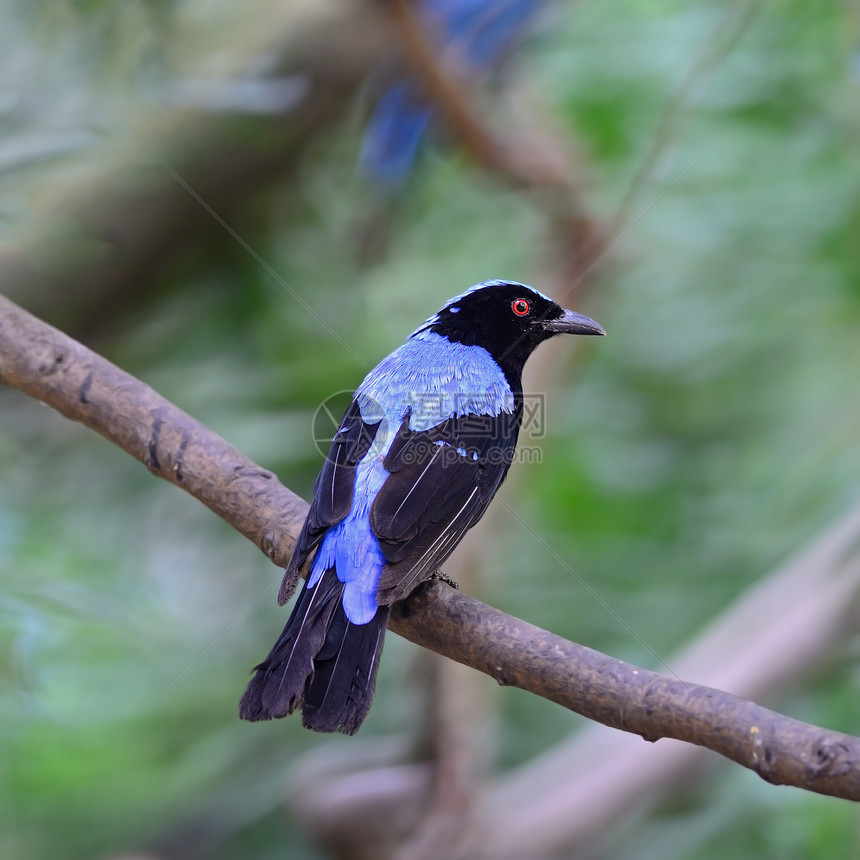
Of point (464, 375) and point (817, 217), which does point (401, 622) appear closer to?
point (464, 375)

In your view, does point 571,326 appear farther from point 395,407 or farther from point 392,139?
point 392,139

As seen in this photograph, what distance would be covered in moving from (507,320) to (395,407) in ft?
2.68

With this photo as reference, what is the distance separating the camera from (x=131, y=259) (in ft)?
14.9

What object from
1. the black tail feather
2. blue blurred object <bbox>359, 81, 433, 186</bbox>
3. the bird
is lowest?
the black tail feather

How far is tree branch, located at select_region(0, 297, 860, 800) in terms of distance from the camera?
5.64 feet

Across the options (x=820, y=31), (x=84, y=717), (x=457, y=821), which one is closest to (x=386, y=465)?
(x=457, y=821)

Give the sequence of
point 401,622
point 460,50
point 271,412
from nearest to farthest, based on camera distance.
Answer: point 401,622 < point 271,412 < point 460,50

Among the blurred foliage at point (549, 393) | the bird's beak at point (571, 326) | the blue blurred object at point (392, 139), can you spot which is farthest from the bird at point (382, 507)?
the blue blurred object at point (392, 139)

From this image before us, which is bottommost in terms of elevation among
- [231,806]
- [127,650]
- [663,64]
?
[231,806]

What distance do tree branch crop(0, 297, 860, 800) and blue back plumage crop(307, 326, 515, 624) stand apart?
157mm

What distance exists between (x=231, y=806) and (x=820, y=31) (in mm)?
4241
